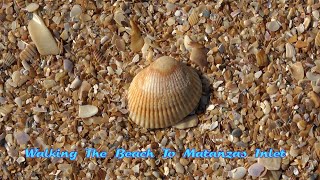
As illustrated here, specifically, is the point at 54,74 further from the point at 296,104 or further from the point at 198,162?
the point at 296,104

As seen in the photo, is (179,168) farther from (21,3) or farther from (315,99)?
(21,3)

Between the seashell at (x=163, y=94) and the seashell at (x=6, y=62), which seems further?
the seashell at (x=6, y=62)

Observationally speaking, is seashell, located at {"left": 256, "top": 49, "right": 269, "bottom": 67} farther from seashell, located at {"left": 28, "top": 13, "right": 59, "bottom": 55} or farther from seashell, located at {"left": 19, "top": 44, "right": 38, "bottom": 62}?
seashell, located at {"left": 19, "top": 44, "right": 38, "bottom": 62}

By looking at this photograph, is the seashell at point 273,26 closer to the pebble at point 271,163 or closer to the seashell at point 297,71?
the seashell at point 297,71

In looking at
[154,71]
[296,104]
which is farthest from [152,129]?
[296,104]

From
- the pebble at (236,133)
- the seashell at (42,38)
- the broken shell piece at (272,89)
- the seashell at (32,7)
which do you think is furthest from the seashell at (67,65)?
the broken shell piece at (272,89)

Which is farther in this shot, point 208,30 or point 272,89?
point 208,30

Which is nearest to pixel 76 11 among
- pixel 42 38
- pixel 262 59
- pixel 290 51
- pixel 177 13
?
pixel 42 38
